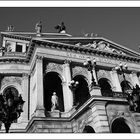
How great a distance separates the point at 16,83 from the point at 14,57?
3476 mm

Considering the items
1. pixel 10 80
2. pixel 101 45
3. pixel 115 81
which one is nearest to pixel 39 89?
pixel 10 80

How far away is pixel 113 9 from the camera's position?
45.8 feet

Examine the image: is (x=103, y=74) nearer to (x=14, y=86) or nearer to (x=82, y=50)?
(x=82, y=50)

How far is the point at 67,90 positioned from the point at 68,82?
0.98m

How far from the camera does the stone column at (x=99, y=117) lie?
1499cm

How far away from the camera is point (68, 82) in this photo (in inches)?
948

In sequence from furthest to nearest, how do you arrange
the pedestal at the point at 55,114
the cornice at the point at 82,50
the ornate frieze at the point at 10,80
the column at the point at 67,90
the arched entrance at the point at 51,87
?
the ornate frieze at the point at 10,80 < the arched entrance at the point at 51,87 < the cornice at the point at 82,50 < the column at the point at 67,90 < the pedestal at the point at 55,114

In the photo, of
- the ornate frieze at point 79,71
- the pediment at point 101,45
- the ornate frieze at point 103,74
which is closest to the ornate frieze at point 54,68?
the ornate frieze at point 79,71

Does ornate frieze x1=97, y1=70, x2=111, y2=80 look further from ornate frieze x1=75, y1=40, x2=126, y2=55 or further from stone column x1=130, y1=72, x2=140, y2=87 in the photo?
stone column x1=130, y1=72, x2=140, y2=87

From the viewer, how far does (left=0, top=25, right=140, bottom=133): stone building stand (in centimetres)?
1667

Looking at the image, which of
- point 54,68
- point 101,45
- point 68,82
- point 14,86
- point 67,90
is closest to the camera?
point 67,90

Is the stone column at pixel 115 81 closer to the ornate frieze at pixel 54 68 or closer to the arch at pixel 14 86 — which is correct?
the ornate frieze at pixel 54 68

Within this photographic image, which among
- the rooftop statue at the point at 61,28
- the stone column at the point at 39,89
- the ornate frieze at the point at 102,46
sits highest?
the rooftop statue at the point at 61,28

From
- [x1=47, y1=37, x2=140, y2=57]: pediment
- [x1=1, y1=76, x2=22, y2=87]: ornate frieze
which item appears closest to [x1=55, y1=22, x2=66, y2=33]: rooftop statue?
[x1=47, y1=37, x2=140, y2=57]: pediment
